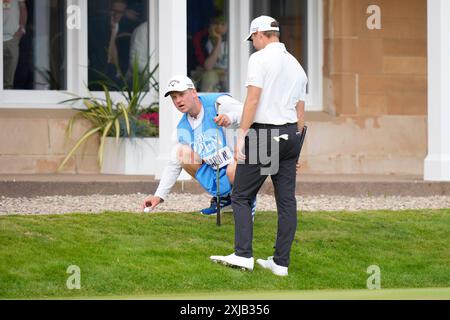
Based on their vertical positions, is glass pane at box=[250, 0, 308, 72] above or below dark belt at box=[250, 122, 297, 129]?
above

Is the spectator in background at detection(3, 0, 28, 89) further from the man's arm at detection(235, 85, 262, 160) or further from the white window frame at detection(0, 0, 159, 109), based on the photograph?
the man's arm at detection(235, 85, 262, 160)

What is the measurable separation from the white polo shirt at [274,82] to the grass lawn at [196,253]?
45.7 inches

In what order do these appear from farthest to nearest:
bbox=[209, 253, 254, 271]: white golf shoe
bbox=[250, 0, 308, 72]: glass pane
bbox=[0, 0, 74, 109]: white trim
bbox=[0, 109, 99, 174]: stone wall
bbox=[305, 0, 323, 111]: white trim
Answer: bbox=[250, 0, 308, 72]: glass pane → bbox=[305, 0, 323, 111]: white trim → bbox=[0, 0, 74, 109]: white trim → bbox=[0, 109, 99, 174]: stone wall → bbox=[209, 253, 254, 271]: white golf shoe

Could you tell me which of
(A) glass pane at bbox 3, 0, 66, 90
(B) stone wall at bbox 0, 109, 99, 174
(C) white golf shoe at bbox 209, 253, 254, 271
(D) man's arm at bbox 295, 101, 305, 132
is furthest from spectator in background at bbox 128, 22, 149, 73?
(C) white golf shoe at bbox 209, 253, 254, 271

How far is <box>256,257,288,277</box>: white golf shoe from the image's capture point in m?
9.66

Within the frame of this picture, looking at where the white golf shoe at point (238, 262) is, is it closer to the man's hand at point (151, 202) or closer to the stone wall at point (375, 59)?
the man's hand at point (151, 202)

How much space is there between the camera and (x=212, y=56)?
16781 millimetres

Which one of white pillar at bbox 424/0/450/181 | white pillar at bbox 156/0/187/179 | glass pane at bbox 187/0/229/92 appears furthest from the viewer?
glass pane at bbox 187/0/229/92

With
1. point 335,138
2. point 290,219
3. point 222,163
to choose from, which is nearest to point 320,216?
point 222,163

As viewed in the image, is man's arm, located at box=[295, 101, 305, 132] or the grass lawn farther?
man's arm, located at box=[295, 101, 305, 132]

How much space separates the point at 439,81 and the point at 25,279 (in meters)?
6.57

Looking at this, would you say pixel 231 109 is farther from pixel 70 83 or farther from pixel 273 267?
pixel 70 83

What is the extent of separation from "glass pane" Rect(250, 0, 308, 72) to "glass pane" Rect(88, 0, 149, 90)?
1.70 m

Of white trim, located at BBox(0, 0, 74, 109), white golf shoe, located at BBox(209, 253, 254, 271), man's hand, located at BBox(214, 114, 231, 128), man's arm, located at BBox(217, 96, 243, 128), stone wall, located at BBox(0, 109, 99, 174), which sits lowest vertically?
white golf shoe, located at BBox(209, 253, 254, 271)
